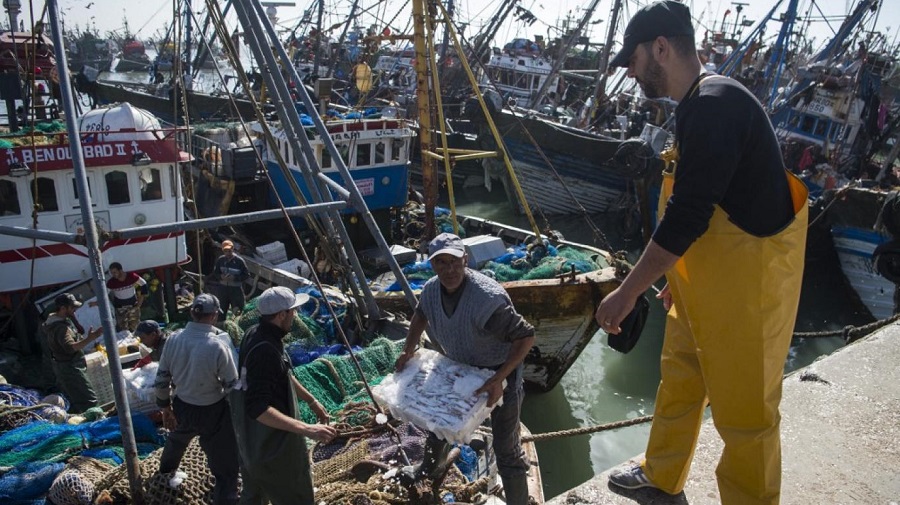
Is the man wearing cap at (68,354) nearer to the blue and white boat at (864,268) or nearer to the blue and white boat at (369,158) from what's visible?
the blue and white boat at (369,158)

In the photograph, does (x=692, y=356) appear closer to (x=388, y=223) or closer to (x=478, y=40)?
(x=388, y=223)

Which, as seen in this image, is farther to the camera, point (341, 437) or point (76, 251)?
point (76, 251)

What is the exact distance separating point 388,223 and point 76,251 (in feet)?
19.0

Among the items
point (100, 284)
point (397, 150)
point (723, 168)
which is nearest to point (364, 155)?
point (397, 150)

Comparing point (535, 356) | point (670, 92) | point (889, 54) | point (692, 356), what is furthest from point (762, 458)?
point (889, 54)

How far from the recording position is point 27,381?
26.0ft

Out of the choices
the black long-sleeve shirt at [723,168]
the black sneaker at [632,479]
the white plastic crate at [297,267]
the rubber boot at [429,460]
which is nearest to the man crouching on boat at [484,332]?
the rubber boot at [429,460]

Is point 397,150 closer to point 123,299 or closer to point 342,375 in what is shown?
point 123,299

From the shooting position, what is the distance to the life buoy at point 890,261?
8.95 m

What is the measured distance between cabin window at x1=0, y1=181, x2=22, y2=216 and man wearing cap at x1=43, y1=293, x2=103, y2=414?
2.80 meters

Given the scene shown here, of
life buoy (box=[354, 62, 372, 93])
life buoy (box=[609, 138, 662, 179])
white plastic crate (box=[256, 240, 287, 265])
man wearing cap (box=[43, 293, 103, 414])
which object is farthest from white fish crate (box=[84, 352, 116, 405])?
life buoy (box=[609, 138, 662, 179])

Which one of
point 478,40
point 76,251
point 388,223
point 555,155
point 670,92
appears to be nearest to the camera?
point 670,92

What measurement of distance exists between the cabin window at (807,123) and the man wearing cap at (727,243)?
2134 centimetres

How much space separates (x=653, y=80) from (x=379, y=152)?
10707mm
